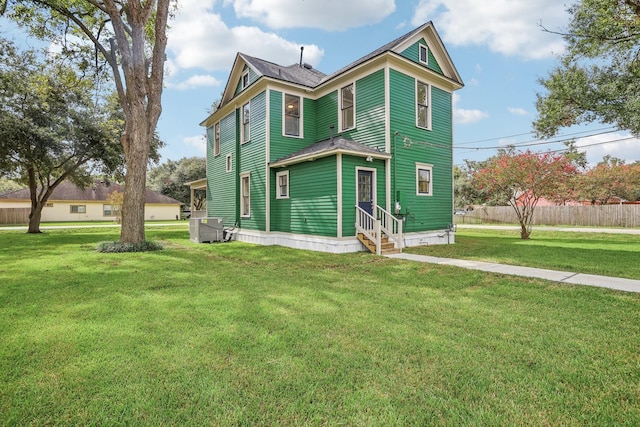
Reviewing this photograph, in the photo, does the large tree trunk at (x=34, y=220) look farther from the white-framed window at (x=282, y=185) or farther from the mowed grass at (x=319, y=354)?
the mowed grass at (x=319, y=354)

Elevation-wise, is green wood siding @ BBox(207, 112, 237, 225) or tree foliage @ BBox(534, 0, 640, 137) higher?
tree foliage @ BBox(534, 0, 640, 137)

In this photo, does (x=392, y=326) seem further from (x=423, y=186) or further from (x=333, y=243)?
(x=423, y=186)

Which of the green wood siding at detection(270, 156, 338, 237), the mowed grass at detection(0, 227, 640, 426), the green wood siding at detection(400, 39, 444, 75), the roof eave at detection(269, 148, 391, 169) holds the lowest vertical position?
the mowed grass at detection(0, 227, 640, 426)

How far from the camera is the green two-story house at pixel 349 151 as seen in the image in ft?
32.2

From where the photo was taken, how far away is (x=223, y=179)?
1540 centimetres

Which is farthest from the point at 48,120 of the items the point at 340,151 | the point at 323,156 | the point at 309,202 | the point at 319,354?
the point at 319,354

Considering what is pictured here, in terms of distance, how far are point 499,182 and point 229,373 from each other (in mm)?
15109

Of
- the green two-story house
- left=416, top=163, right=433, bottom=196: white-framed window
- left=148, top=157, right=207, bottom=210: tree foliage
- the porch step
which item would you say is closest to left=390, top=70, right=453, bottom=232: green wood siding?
the green two-story house

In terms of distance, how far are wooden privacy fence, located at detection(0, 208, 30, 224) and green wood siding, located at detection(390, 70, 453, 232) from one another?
38446mm

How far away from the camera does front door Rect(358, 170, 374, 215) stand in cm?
1018

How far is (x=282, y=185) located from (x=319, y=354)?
31.3 ft

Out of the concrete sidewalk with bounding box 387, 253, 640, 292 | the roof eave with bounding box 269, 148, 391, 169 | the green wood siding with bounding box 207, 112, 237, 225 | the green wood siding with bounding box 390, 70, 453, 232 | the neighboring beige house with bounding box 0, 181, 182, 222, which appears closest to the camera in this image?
the concrete sidewalk with bounding box 387, 253, 640, 292

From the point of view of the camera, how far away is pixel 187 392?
85.7 inches

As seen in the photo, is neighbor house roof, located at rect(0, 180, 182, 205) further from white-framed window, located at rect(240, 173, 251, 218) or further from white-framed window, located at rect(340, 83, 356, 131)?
white-framed window, located at rect(340, 83, 356, 131)
